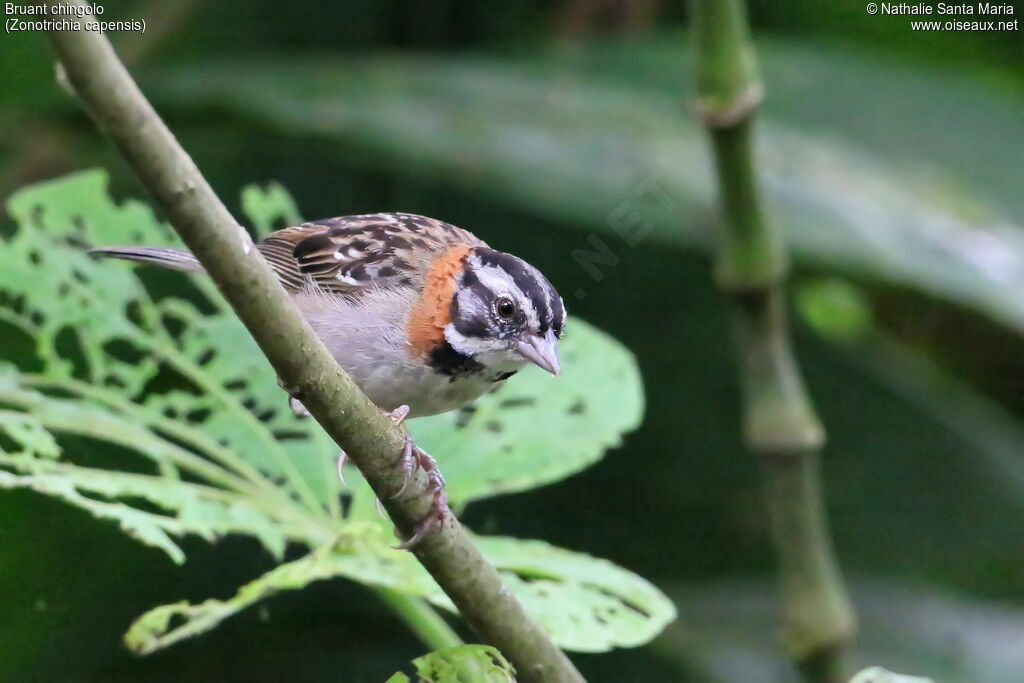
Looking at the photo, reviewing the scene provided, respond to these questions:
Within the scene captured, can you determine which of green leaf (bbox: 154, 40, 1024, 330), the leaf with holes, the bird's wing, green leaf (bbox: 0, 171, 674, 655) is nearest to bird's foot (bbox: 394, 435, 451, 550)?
the leaf with holes

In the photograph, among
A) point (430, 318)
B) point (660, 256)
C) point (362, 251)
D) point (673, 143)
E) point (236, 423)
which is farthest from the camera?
point (660, 256)

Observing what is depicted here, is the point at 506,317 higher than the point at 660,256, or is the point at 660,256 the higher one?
the point at 506,317

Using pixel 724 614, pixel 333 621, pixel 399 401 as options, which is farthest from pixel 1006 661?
pixel 399 401

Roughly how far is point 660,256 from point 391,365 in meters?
2.67

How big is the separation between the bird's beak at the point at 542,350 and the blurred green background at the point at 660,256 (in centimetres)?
113

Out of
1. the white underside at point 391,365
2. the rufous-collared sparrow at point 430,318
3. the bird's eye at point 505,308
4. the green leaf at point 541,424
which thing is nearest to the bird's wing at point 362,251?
the rufous-collared sparrow at point 430,318

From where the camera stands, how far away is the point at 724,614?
4.39 meters

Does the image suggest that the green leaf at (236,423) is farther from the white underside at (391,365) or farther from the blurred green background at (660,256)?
the blurred green background at (660,256)

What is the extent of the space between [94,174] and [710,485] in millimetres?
2795

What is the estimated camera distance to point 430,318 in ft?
7.61

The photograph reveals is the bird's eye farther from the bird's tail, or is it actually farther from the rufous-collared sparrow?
the bird's tail

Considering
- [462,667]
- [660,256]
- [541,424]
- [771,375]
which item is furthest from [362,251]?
[660,256]

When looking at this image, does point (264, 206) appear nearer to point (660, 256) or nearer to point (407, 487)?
point (407, 487)

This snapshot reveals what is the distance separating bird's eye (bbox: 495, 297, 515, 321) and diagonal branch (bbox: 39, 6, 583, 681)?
1.72 ft
